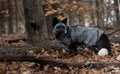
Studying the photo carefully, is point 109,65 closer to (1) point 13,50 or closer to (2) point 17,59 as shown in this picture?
(2) point 17,59

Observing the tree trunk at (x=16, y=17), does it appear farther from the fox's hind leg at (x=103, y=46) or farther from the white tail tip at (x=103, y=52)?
the white tail tip at (x=103, y=52)

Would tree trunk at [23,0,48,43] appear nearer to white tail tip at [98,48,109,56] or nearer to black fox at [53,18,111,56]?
black fox at [53,18,111,56]

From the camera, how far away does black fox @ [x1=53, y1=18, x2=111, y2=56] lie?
31.0 ft

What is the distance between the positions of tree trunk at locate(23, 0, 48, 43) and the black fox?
58.6 inches

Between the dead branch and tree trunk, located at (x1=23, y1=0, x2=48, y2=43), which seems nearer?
the dead branch

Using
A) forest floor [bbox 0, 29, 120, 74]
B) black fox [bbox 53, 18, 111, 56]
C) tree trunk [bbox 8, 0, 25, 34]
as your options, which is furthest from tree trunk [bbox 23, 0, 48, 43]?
tree trunk [bbox 8, 0, 25, 34]

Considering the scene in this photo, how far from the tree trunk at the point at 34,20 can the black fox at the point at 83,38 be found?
1.49m

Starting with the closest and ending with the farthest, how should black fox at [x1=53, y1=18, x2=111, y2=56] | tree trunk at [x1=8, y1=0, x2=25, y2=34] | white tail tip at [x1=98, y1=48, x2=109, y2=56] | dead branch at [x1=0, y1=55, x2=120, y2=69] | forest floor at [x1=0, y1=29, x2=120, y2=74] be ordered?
forest floor at [x1=0, y1=29, x2=120, y2=74]
dead branch at [x1=0, y1=55, x2=120, y2=69]
white tail tip at [x1=98, y1=48, x2=109, y2=56]
black fox at [x1=53, y1=18, x2=111, y2=56]
tree trunk at [x1=8, y1=0, x2=25, y2=34]

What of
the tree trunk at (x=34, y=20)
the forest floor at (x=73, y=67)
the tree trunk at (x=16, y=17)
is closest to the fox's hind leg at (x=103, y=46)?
the forest floor at (x=73, y=67)

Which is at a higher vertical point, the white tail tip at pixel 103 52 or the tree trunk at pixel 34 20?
the tree trunk at pixel 34 20

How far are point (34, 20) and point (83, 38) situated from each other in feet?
8.29

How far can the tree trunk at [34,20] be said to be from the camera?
11.4 meters

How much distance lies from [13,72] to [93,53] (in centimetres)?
285

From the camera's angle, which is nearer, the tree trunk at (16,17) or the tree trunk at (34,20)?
the tree trunk at (34,20)
